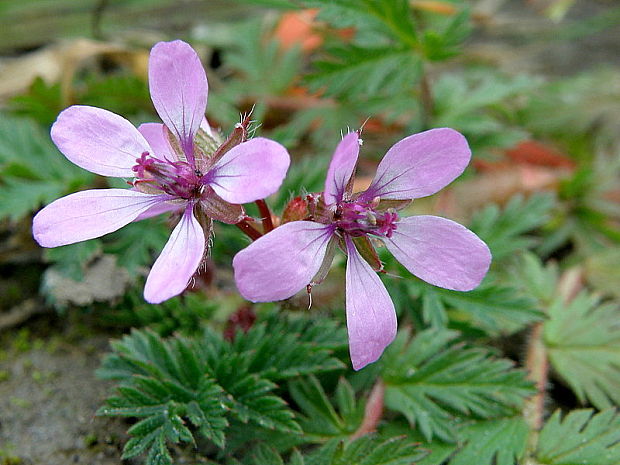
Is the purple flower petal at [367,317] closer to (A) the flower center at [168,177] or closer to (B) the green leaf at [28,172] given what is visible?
(A) the flower center at [168,177]

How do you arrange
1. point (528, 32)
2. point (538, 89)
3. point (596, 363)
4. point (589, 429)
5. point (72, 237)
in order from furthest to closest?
point (528, 32) → point (538, 89) → point (596, 363) → point (589, 429) → point (72, 237)

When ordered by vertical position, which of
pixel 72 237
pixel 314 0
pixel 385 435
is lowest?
pixel 385 435

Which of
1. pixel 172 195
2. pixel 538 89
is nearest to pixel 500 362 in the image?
pixel 172 195

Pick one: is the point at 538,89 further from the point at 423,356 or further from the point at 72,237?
the point at 72,237

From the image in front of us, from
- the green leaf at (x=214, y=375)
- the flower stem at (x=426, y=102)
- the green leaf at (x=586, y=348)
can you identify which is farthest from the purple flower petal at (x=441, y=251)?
the flower stem at (x=426, y=102)

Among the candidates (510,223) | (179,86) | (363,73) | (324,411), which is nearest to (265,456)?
(324,411)

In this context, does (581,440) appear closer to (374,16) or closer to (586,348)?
(586,348)
